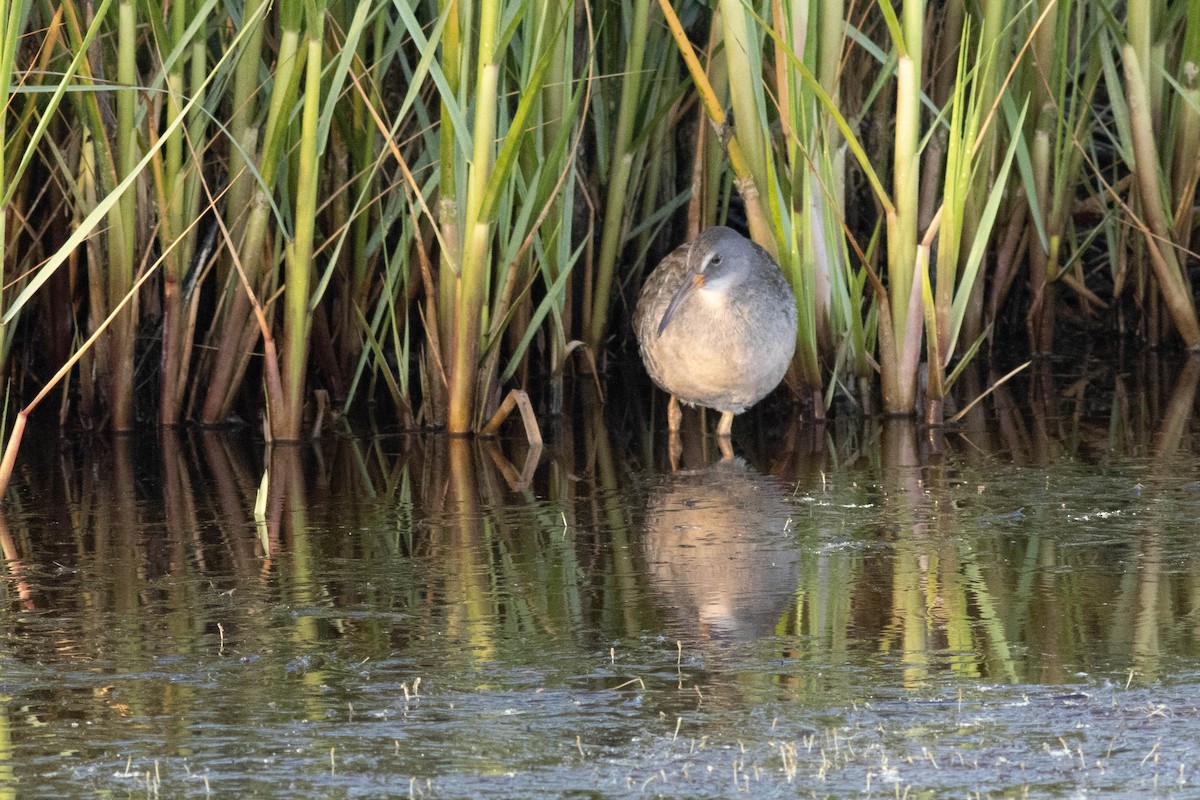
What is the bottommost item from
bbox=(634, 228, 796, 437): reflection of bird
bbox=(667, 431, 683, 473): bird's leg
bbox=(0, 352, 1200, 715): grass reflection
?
bbox=(667, 431, 683, 473): bird's leg

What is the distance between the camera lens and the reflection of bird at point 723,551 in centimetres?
364

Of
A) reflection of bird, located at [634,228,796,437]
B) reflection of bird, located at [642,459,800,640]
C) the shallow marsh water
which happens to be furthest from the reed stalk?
reflection of bird, located at [642,459,800,640]

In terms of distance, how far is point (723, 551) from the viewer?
166 inches

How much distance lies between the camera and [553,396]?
21.1ft

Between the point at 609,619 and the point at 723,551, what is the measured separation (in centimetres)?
67

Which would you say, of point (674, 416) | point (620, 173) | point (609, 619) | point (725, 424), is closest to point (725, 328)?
point (725, 424)

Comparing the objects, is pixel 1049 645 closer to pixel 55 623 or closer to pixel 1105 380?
pixel 55 623

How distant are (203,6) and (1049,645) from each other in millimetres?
3062

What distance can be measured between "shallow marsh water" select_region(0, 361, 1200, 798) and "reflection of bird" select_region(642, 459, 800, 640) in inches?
0.6

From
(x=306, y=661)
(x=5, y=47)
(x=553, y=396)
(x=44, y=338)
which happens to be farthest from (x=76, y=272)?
(x=306, y=661)

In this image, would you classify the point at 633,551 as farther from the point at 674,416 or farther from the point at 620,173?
the point at 620,173

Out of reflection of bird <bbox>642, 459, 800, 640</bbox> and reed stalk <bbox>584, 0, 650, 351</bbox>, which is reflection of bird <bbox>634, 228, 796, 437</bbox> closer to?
reflection of bird <bbox>642, 459, 800, 640</bbox>

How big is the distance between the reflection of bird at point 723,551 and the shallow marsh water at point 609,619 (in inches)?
0.6

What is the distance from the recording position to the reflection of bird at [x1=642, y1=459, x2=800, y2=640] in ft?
11.9
